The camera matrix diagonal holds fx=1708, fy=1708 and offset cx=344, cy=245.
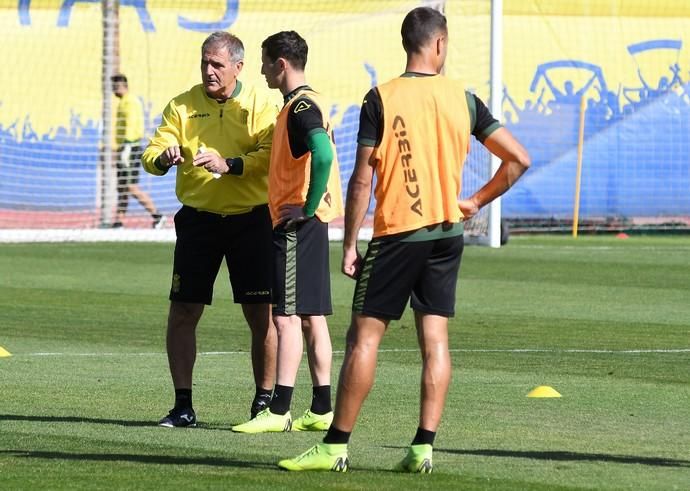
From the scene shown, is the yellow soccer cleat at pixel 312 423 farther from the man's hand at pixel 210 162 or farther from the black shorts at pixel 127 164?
the black shorts at pixel 127 164

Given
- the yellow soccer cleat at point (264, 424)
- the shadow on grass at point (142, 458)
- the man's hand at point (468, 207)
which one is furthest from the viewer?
the yellow soccer cleat at point (264, 424)

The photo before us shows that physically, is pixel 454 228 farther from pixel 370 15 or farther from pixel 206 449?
pixel 370 15

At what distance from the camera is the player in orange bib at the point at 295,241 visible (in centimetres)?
844

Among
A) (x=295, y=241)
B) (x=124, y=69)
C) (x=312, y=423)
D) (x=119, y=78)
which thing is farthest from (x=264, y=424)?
(x=124, y=69)

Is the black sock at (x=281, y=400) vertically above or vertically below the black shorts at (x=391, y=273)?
below

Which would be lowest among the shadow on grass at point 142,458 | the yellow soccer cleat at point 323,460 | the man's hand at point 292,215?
the shadow on grass at point 142,458

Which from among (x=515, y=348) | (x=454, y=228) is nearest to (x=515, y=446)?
(x=454, y=228)

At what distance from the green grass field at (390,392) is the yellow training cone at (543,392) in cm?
16

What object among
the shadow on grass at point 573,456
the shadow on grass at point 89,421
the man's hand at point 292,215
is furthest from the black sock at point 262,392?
the shadow on grass at point 573,456

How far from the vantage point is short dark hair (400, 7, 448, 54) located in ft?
23.5

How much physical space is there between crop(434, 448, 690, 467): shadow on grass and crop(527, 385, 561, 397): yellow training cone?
1.95 metres

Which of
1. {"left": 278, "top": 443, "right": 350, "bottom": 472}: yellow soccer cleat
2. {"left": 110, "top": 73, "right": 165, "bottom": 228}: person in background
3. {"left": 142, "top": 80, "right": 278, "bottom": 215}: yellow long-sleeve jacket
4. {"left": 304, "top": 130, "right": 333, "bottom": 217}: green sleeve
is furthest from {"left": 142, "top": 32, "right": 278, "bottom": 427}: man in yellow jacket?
{"left": 110, "top": 73, "right": 165, "bottom": 228}: person in background

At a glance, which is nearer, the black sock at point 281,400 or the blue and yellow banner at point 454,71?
the black sock at point 281,400

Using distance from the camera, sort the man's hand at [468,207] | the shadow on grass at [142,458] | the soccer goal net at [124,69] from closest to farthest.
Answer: the man's hand at [468,207]
the shadow on grass at [142,458]
the soccer goal net at [124,69]
